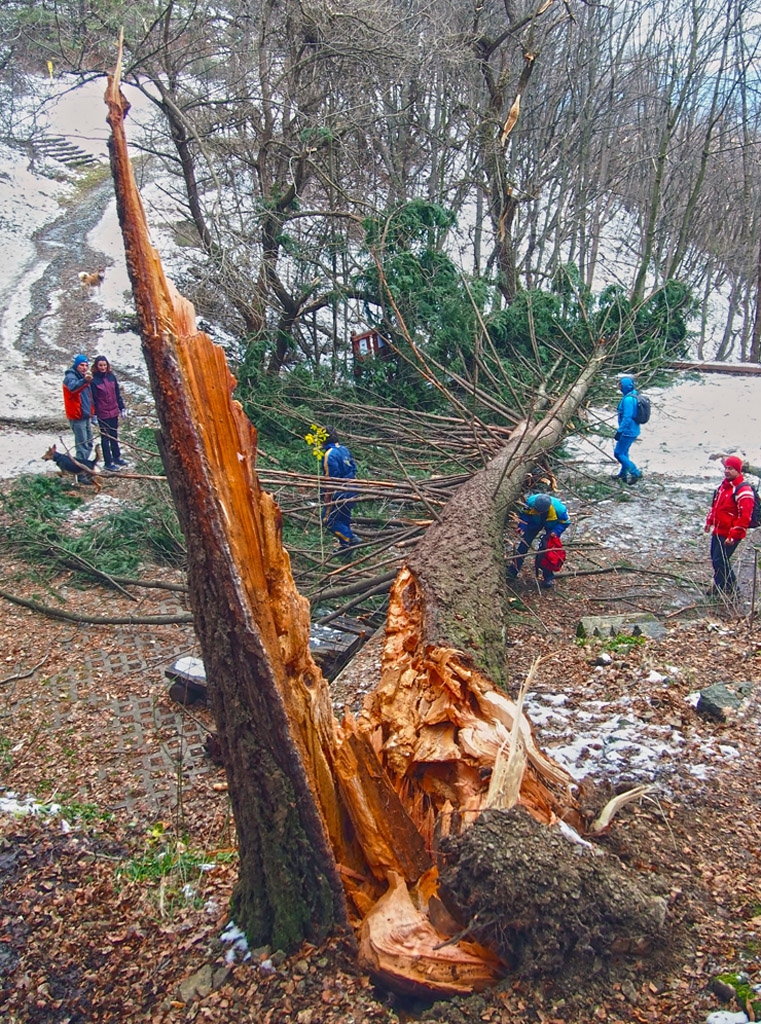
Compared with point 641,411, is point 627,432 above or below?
below

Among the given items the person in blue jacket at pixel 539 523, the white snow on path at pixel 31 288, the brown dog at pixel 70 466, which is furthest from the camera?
the white snow on path at pixel 31 288

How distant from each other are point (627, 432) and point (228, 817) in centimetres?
703

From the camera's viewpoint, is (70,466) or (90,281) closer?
(70,466)

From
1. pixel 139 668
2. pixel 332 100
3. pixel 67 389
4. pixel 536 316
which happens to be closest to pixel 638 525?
pixel 536 316

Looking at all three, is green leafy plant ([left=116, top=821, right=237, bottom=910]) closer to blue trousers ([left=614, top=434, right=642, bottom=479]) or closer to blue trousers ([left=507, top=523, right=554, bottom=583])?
blue trousers ([left=507, top=523, right=554, bottom=583])

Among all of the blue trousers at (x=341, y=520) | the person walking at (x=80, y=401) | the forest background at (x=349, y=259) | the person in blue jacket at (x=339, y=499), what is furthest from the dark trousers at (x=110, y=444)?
the blue trousers at (x=341, y=520)

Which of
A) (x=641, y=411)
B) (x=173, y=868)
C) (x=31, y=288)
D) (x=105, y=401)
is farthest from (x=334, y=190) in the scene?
(x=173, y=868)

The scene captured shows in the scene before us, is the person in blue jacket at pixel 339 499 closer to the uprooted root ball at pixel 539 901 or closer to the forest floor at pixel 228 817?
the forest floor at pixel 228 817

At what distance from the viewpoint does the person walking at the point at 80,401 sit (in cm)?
916

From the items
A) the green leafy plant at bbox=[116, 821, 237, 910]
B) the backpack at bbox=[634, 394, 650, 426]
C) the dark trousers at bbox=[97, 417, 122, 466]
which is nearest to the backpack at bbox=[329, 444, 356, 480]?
the dark trousers at bbox=[97, 417, 122, 466]

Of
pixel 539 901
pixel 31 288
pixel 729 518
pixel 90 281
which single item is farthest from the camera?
pixel 90 281

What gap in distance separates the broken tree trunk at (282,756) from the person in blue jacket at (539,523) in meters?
3.54

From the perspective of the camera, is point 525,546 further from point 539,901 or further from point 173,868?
point 539,901

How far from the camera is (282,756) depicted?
2607mm
